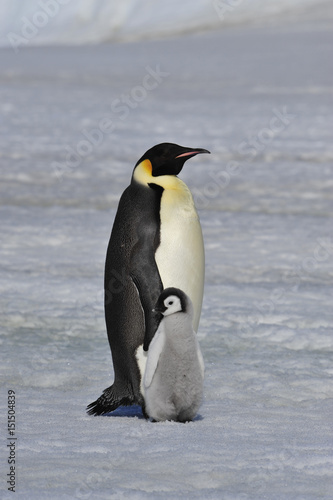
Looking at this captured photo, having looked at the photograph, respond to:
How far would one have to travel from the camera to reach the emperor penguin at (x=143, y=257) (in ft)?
8.19

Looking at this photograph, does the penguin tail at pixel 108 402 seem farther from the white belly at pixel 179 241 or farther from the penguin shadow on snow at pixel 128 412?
the white belly at pixel 179 241

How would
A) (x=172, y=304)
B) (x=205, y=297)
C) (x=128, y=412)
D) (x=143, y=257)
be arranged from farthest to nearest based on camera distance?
(x=205, y=297) → (x=128, y=412) → (x=143, y=257) → (x=172, y=304)

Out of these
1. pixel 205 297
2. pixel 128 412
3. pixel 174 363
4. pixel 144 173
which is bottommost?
pixel 205 297

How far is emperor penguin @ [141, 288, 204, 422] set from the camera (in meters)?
2.30

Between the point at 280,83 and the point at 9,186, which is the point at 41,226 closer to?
the point at 9,186

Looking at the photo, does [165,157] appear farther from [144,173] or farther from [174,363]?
[174,363]

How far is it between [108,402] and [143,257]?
43cm

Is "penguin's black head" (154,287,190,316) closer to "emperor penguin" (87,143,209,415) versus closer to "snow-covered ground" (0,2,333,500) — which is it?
"emperor penguin" (87,143,209,415)

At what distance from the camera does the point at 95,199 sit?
659 cm

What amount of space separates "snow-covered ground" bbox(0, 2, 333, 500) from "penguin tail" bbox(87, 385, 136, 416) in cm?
4

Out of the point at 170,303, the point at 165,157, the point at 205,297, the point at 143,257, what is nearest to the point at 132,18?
the point at 205,297

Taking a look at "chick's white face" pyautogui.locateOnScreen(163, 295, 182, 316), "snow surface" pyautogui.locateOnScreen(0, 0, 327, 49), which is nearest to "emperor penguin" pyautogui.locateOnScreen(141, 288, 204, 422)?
"chick's white face" pyautogui.locateOnScreen(163, 295, 182, 316)

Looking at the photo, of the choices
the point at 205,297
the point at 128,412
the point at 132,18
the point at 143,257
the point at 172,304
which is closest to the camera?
the point at 172,304

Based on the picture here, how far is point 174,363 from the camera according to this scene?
2.31 m
